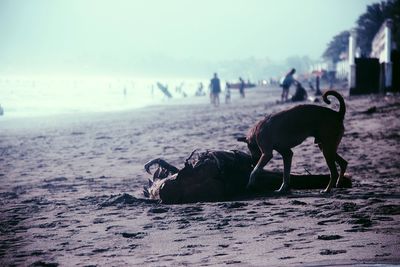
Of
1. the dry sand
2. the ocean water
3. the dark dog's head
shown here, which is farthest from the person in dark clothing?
the dark dog's head

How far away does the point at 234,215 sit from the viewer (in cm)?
574

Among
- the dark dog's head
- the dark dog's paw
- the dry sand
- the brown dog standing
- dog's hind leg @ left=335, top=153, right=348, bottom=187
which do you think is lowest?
the dry sand

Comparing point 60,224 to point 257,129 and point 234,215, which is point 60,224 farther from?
point 257,129

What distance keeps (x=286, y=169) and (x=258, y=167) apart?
44 centimetres

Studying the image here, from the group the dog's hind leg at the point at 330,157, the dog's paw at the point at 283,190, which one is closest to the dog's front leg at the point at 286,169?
the dog's paw at the point at 283,190

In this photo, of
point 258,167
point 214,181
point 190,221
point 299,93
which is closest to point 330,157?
point 258,167

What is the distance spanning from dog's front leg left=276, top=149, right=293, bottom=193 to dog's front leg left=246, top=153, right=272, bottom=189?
0.84 feet

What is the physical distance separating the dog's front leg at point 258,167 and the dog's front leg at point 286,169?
255mm

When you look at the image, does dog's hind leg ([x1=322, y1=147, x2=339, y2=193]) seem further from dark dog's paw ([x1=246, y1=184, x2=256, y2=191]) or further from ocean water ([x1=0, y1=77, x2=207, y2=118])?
ocean water ([x1=0, y1=77, x2=207, y2=118])

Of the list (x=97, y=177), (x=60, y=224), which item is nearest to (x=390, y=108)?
(x=97, y=177)

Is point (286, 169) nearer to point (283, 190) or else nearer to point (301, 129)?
point (283, 190)

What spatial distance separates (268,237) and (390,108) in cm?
1271

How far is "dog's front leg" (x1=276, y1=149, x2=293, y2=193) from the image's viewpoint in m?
6.88

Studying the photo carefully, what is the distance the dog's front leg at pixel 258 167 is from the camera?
6.68 m
